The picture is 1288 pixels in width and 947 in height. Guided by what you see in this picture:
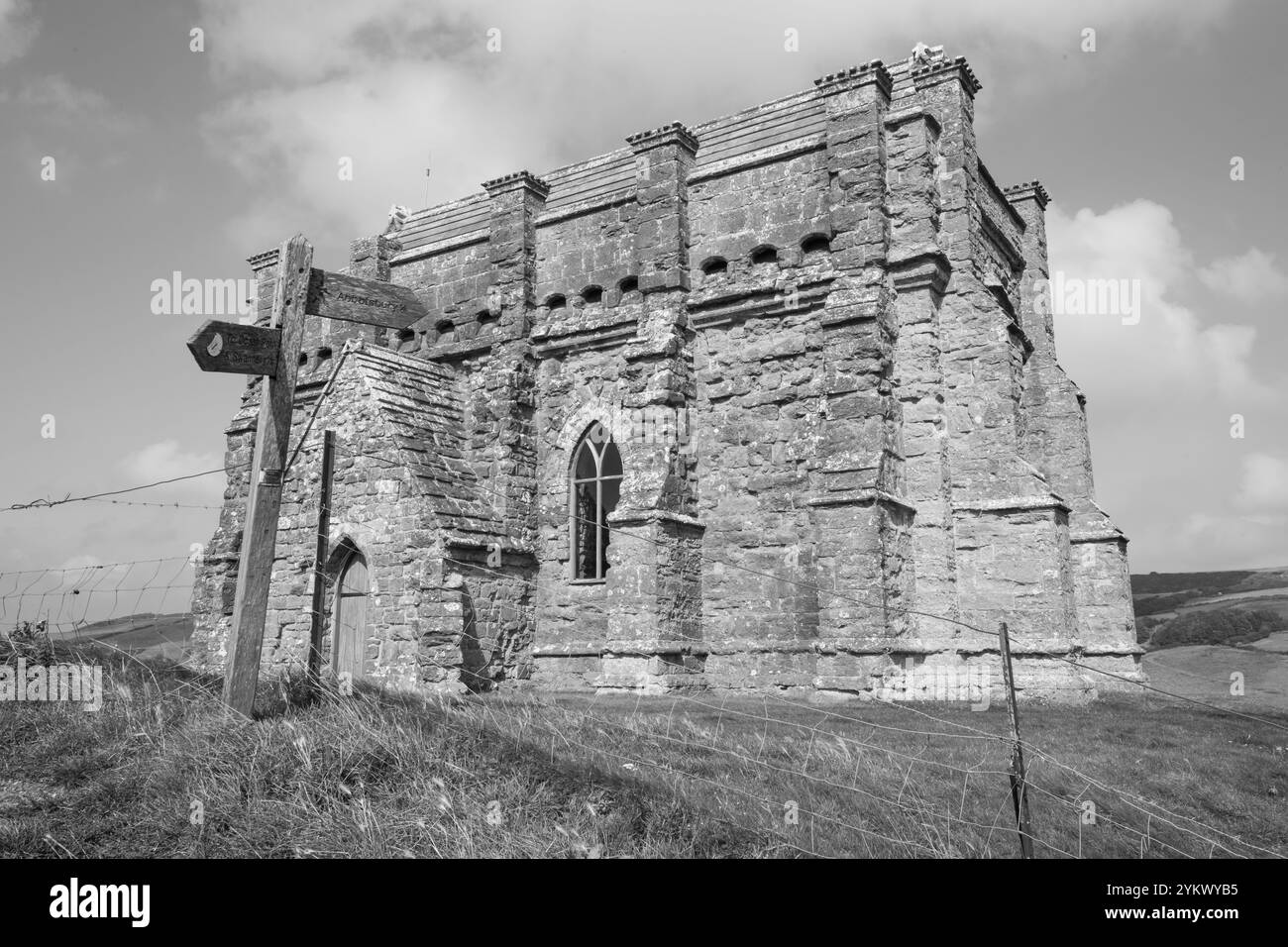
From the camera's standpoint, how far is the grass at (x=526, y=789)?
5000 mm

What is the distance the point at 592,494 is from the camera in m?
16.6

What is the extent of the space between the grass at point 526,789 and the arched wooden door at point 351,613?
22.3 feet

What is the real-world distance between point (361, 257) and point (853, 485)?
39.4 feet

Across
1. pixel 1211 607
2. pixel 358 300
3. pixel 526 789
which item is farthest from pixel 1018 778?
pixel 1211 607

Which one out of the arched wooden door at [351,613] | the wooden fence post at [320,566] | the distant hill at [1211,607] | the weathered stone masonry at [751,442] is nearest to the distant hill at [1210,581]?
the distant hill at [1211,607]

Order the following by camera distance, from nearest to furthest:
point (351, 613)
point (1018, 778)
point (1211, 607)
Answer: point (1018, 778) → point (351, 613) → point (1211, 607)

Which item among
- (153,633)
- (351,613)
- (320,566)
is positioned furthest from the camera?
(153,633)

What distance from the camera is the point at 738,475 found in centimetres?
1473

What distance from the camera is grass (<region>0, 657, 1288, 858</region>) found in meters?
5.00

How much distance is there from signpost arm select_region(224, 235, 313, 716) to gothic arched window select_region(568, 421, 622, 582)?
337 inches

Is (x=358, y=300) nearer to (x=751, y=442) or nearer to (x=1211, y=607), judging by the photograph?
(x=751, y=442)

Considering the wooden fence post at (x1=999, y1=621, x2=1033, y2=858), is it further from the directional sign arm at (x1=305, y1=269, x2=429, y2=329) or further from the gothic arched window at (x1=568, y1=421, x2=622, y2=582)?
the gothic arched window at (x1=568, y1=421, x2=622, y2=582)

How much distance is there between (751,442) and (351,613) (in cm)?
707

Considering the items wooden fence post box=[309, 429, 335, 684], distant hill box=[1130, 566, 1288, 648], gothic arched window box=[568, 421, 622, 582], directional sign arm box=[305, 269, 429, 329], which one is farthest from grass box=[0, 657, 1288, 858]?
distant hill box=[1130, 566, 1288, 648]
